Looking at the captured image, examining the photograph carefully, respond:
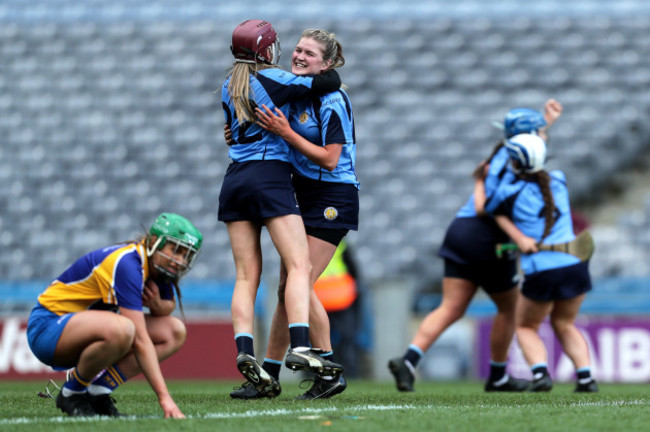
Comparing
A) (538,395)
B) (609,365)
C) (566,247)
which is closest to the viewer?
(538,395)

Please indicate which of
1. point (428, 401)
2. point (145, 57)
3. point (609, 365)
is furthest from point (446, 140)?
point (428, 401)

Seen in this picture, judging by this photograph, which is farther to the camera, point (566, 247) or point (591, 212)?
point (591, 212)

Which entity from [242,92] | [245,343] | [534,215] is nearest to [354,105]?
[534,215]

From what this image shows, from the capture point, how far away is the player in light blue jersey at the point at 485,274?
20.1ft

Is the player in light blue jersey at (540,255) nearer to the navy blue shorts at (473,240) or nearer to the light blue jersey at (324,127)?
the navy blue shorts at (473,240)

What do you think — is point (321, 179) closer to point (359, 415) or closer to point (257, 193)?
point (257, 193)

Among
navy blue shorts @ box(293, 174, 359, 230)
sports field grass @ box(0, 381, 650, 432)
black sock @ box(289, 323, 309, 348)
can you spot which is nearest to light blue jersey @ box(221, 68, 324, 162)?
→ navy blue shorts @ box(293, 174, 359, 230)

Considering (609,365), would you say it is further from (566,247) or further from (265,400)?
(265,400)

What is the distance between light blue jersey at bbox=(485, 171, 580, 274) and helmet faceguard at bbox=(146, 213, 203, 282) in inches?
102

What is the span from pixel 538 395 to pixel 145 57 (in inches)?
461

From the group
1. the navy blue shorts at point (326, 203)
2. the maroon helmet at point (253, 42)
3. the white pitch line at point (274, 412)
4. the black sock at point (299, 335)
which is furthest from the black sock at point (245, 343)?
the maroon helmet at point (253, 42)

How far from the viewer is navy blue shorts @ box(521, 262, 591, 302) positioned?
19.5 feet

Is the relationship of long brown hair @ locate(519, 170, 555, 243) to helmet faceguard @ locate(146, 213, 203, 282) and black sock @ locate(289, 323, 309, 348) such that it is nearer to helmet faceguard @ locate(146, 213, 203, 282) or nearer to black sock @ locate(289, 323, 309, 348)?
black sock @ locate(289, 323, 309, 348)

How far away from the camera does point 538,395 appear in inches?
213
